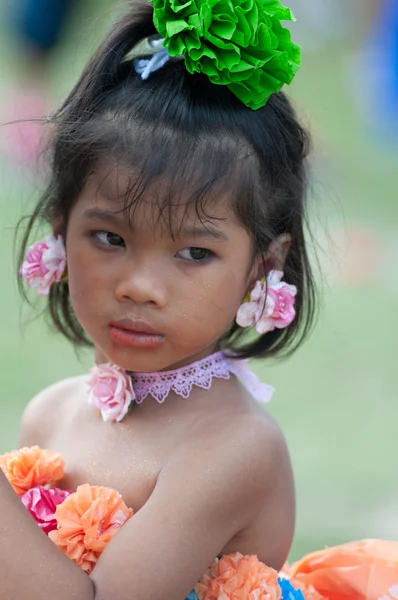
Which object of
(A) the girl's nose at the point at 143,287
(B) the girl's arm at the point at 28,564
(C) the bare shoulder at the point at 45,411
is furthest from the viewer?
(C) the bare shoulder at the point at 45,411

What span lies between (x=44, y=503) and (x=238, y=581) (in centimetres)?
38

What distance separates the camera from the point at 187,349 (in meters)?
1.85

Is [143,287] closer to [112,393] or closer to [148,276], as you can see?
[148,276]

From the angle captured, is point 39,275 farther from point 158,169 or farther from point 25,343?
point 25,343

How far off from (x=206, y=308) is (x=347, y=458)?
8.02ft

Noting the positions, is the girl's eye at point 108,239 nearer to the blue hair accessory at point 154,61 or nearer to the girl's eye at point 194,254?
the girl's eye at point 194,254

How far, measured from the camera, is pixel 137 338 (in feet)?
5.91

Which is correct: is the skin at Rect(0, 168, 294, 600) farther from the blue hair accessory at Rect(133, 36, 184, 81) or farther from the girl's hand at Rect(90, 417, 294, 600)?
the blue hair accessory at Rect(133, 36, 184, 81)

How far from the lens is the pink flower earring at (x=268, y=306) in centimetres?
195

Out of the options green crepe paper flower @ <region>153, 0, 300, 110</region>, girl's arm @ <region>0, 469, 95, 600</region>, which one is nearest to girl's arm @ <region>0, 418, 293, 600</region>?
girl's arm @ <region>0, 469, 95, 600</region>

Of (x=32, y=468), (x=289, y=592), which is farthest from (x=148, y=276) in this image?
(x=289, y=592)

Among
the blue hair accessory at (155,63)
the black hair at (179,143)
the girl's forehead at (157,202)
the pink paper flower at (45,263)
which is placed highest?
the blue hair accessory at (155,63)

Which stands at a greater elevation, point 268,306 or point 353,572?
point 268,306

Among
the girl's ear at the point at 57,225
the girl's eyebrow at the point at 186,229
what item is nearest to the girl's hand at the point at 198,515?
the girl's eyebrow at the point at 186,229
